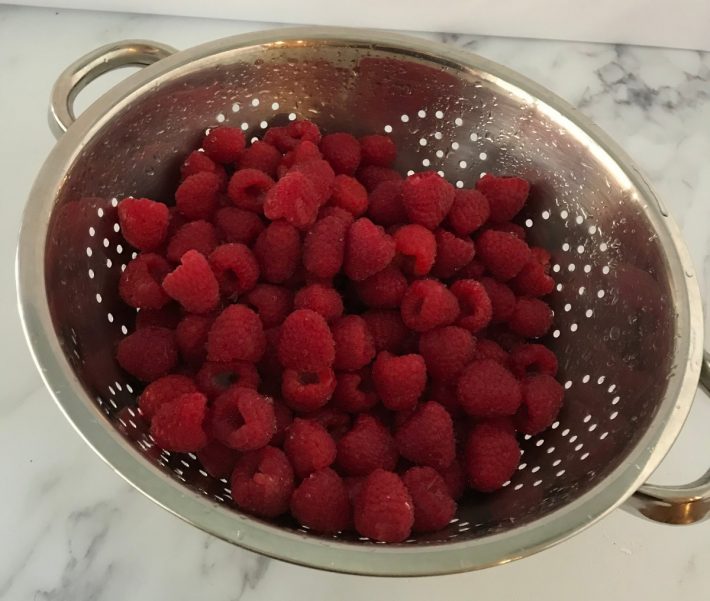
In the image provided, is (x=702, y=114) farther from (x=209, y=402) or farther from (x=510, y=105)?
(x=209, y=402)

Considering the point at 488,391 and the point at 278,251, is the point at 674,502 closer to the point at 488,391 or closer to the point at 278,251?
the point at 488,391

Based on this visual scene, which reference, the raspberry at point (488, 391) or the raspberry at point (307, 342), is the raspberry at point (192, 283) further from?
the raspberry at point (488, 391)

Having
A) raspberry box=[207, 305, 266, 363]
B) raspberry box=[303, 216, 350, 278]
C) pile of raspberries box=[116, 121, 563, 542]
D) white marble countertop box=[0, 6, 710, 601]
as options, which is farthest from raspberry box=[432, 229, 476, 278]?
white marble countertop box=[0, 6, 710, 601]

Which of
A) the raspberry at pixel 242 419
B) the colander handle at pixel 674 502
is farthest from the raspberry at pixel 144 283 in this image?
the colander handle at pixel 674 502

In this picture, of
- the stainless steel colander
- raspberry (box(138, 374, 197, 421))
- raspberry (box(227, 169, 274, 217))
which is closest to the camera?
the stainless steel colander

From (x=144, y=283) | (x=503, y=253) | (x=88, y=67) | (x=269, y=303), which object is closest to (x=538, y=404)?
(x=503, y=253)

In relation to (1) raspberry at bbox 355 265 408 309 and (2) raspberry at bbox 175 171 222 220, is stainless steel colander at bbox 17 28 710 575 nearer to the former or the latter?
(2) raspberry at bbox 175 171 222 220
